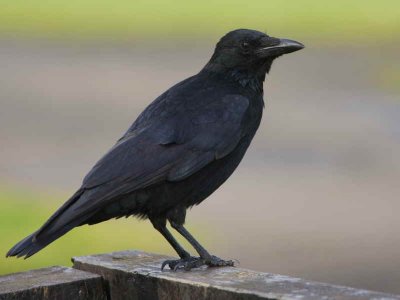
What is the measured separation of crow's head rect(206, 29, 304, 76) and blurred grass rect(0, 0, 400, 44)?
1353cm

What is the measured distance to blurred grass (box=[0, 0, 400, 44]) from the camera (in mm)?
21953

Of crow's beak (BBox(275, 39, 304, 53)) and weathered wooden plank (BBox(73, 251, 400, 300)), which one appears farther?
crow's beak (BBox(275, 39, 304, 53))

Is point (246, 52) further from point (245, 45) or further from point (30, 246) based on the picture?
point (30, 246)

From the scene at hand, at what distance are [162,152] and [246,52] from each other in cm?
84

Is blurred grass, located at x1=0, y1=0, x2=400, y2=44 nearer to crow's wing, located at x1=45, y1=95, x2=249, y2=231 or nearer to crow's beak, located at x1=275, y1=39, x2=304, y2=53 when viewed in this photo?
crow's beak, located at x1=275, y1=39, x2=304, y2=53

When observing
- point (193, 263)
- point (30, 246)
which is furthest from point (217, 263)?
point (30, 246)

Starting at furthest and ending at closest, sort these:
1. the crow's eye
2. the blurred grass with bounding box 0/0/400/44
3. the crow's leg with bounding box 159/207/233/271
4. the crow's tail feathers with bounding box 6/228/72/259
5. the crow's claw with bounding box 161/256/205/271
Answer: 1. the blurred grass with bounding box 0/0/400/44
2. the crow's eye
3. the crow's tail feathers with bounding box 6/228/72/259
4. the crow's leg with bounding box 159/207/233/271
5. the crow's claw with bounding box 161/256/205/271

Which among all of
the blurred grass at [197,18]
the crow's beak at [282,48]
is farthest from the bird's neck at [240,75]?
the blurred grass at [197,18]

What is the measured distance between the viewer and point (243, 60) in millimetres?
6531

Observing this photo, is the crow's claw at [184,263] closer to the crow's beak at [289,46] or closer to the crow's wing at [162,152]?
the crow's wing at [162,152]

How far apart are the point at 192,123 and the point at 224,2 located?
19.9 m

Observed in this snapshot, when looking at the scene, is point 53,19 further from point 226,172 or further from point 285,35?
point 226,172

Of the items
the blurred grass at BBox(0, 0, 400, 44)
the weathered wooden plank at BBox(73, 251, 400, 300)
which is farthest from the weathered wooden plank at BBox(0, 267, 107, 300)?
the blurred grass at BBox(0, 0, 400, 44)

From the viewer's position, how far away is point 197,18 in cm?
2400
